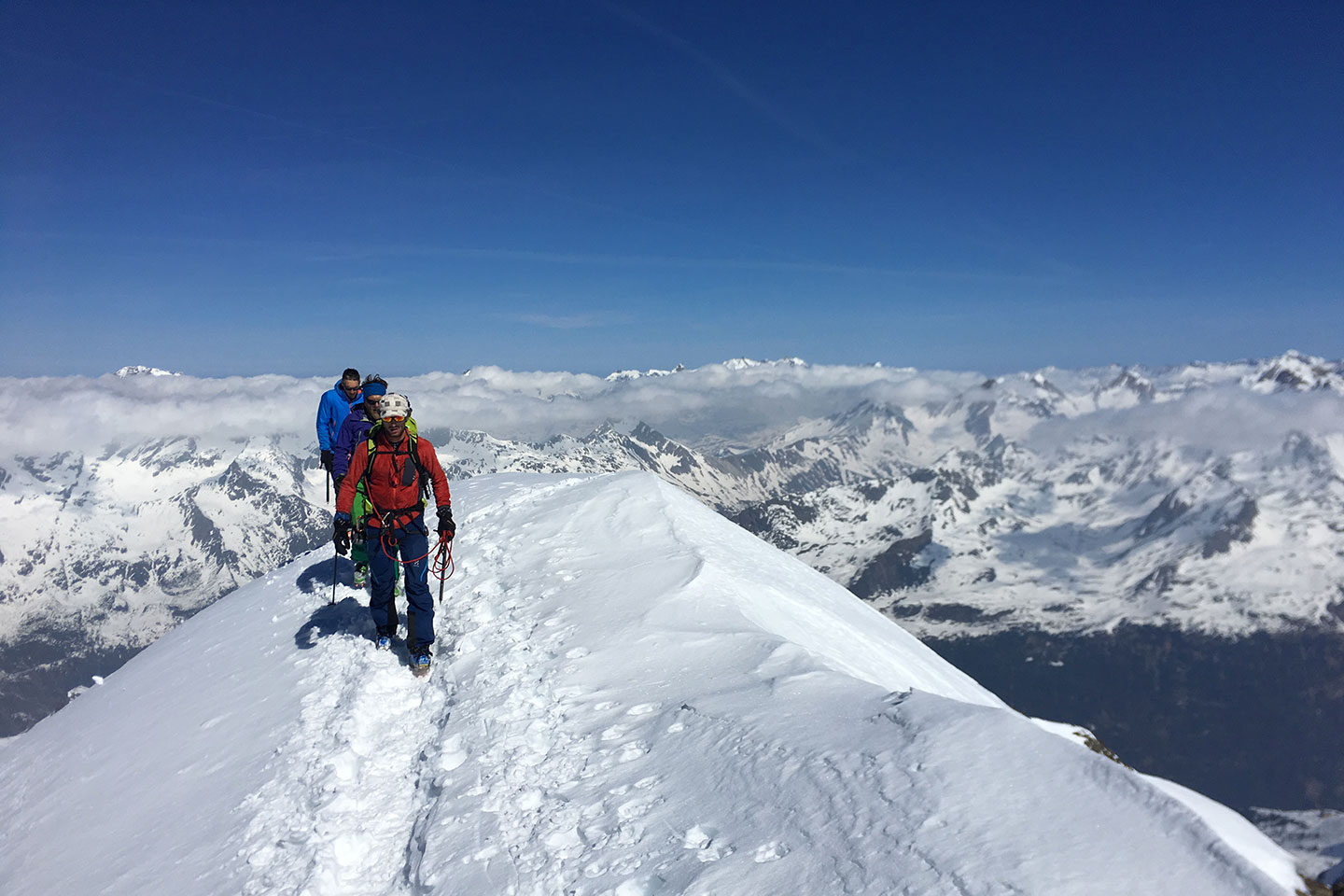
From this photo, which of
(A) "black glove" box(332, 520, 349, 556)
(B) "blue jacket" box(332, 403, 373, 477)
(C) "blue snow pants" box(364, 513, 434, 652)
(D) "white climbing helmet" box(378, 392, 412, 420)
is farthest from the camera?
(B) "blue jacket" box(332, 403, 373, 477)

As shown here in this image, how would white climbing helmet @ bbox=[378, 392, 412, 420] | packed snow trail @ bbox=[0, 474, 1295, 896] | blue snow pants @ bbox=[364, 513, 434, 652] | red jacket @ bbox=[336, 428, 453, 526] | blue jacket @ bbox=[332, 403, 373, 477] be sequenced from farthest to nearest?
blue jacket @ bbox=[332, 403, 373, 477], blue snow pants @ bbox=[364, 513, 434, 652], red jacket @ bbox=[336, 428, 453, 526], white climbing helmet @ bbox=[378, 392, 412, 420], packed snow trail @ bbox=[0, 474, 1295, 896]

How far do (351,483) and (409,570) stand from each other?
5.71 feet

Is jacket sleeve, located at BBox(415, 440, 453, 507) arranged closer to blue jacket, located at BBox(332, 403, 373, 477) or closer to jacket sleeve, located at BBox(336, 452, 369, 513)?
jacket sleeve, located at BBox(336, 452, 369, 513)

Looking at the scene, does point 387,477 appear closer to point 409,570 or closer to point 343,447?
point 409,570

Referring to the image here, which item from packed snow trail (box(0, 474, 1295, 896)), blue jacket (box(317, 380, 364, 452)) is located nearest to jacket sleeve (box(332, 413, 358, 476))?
blue jacket (box(317, 380, 364, 452))

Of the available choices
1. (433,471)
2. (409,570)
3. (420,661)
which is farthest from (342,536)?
(420,661)

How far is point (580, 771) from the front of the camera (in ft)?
24.2

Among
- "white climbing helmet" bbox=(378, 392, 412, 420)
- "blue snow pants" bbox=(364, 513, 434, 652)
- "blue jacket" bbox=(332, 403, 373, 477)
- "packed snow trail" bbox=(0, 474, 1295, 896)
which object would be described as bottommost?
"packed snow trail" bbox=(0, 474, 1295, 896)

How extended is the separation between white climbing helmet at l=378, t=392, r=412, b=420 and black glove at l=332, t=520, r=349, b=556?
2.03m

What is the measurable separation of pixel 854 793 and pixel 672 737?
2.45 meters

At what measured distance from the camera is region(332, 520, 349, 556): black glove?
35.4ft

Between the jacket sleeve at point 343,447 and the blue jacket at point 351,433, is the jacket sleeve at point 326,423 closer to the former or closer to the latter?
the jacket sleeve at point 343,447

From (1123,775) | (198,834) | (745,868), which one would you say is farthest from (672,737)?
(198,834)

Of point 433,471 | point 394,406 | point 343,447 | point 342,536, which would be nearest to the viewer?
point 394,406
